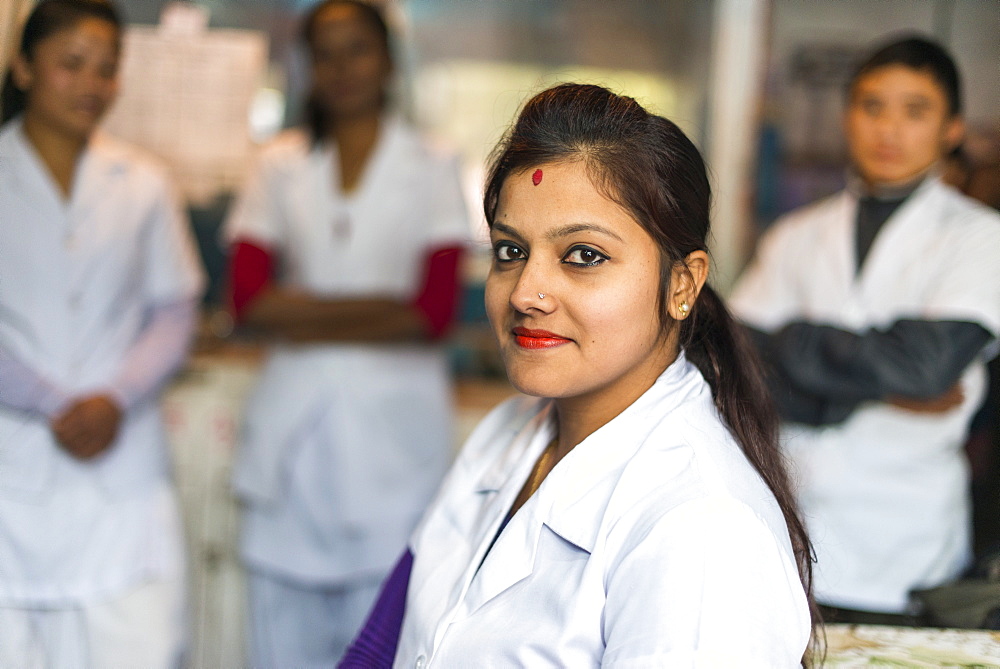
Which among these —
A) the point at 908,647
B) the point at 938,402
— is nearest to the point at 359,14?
the point at 938,402

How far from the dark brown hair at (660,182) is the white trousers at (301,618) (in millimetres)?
1560

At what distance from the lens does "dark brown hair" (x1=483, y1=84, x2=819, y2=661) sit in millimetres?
1323

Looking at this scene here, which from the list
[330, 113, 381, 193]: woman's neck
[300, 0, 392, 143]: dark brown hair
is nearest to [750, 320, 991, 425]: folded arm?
[330, 113, 381, 193]: woman's neck

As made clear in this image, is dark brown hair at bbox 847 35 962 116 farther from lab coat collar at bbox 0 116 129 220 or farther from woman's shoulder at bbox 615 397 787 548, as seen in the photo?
lab coat collar at bbox 0 116 129 220

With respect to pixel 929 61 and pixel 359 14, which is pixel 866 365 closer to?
pixel 929 61

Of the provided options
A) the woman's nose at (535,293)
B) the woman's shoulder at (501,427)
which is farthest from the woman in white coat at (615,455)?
the woman's shoulder at (501,427)

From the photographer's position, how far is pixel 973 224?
6.89 ft

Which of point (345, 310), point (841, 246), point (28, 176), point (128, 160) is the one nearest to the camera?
point (28, 176)

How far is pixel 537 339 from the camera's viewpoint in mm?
1347

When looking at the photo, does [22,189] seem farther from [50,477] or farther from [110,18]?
[50,477]

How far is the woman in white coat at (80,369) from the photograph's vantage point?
172 cm

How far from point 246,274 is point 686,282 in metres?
1.65

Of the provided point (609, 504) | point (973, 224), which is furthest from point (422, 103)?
point (609, 504)

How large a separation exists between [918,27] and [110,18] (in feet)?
9.42
